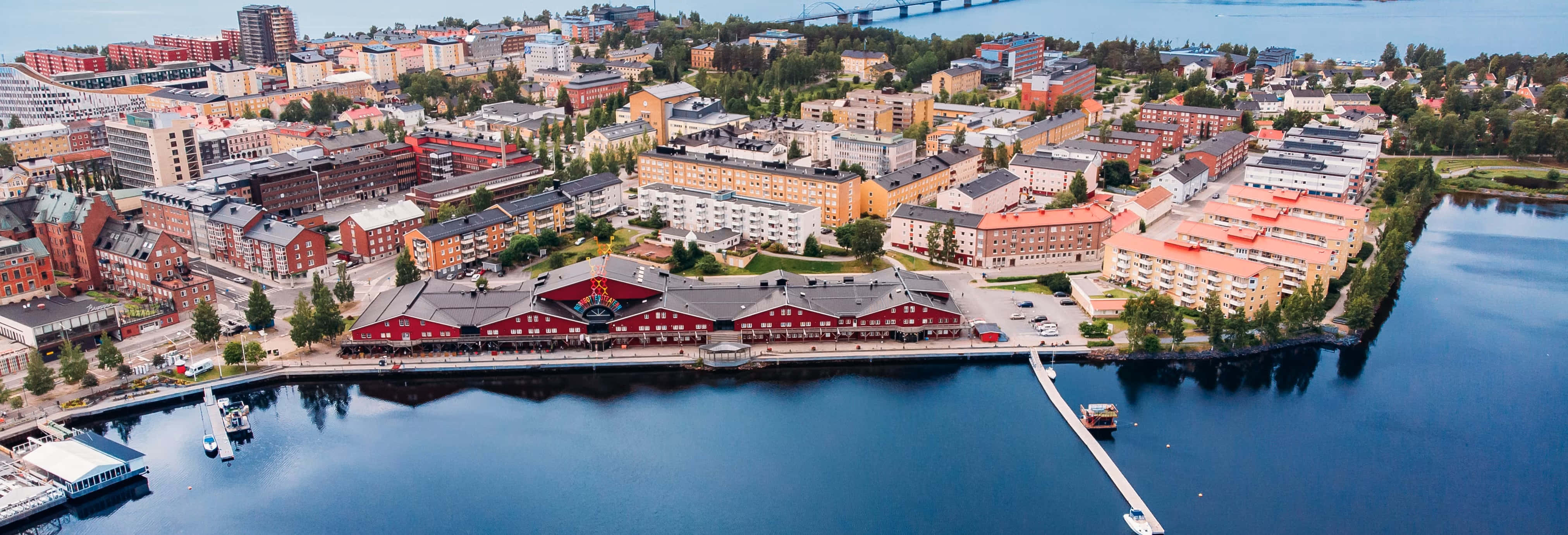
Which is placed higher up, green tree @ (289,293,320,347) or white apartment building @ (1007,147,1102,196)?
white apartment building @ (1007,147,1102,196)

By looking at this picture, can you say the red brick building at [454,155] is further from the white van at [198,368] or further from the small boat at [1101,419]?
the small boat at [1101,419]

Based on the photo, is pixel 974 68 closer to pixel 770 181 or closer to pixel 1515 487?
pixel 770 181

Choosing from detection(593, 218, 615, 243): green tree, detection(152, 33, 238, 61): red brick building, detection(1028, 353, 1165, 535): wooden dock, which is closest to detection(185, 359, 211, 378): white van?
detection(593, 218, 615, 243): green tree

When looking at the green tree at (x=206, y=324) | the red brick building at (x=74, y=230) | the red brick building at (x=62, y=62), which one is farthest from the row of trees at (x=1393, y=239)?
the red brick building at (x=62, y=62)

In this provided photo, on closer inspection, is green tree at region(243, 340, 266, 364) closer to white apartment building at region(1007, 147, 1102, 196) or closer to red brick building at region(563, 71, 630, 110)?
white apartment building at region(1007, 147, 1102, 196)

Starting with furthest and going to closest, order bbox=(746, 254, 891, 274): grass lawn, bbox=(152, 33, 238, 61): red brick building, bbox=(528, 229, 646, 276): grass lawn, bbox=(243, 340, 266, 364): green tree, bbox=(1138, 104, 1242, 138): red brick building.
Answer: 1. bbox=(152, 33, 238, 61): red brick building
2. bbox=(1138, 104, 1242, 138): red brick building
3. bbox=(528, 229, 646, 276): grass lawn
4. bbox=(746, 254, 891, 274): grass lawn
5. bbox=(243, 340, 266, 364): green tree
